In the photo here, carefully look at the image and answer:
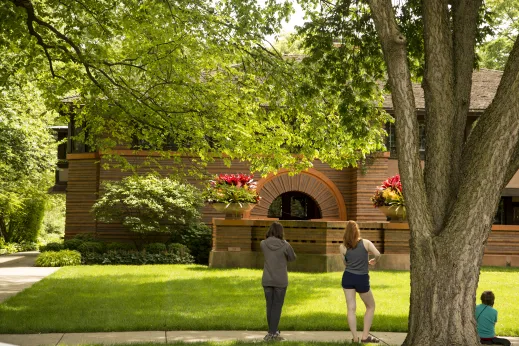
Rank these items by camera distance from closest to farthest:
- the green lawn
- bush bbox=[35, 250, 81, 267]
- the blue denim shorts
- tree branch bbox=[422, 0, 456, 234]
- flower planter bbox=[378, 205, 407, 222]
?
tree branch bbox=[422, 0, 456, 234], the blue denim shorts, the green lawn, flower planter bbox=[378, 205, 407, 222], bush bbox=[35, 250, 81, 267]

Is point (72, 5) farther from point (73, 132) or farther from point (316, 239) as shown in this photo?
point (73, 132)

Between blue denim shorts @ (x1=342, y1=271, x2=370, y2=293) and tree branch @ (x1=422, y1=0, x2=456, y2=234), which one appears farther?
blue denim shorts @ (x1=342, y1=271, x2=370, y2=293)

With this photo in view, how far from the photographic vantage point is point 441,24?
924 centimetres

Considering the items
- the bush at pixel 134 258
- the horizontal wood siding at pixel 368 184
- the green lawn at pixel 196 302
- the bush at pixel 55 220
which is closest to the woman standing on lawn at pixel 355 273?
the green lawn at pixel 196 302

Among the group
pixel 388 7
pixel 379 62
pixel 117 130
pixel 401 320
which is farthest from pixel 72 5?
pixel 401 320

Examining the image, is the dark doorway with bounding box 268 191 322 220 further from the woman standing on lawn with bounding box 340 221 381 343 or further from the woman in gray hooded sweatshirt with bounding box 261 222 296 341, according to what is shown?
the woman standing on lawn with bounding box 340 221 381 343

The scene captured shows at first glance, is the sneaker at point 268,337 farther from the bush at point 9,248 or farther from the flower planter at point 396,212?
the bush at point 9,248

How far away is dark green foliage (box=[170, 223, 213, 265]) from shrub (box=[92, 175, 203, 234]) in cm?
39

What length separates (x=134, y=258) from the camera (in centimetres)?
2416

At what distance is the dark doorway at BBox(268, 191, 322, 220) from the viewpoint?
30.5m

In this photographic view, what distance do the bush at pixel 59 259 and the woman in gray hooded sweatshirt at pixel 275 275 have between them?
48.3ft

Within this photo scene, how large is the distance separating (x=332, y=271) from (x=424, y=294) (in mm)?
10823

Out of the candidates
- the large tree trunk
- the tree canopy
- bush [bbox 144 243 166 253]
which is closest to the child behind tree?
the large tree trunk

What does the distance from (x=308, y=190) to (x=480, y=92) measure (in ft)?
26.5
